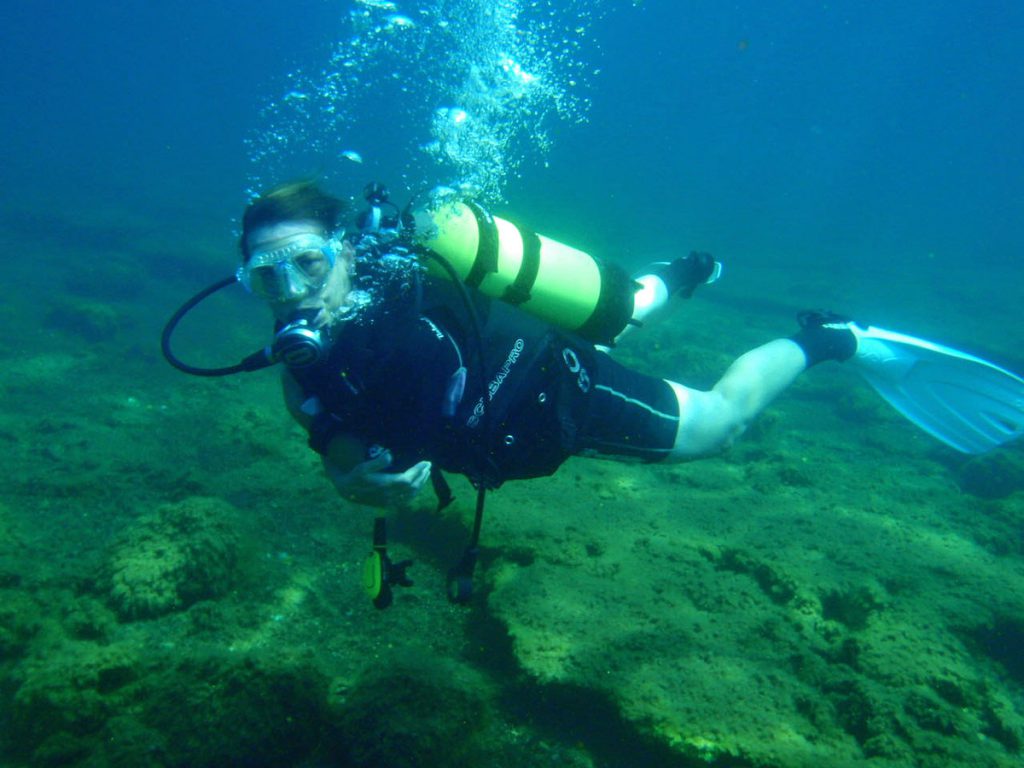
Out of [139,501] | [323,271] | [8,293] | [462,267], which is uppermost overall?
[462,267]

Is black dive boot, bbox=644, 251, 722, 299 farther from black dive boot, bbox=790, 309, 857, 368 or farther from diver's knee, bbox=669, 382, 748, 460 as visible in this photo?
diver's knee, bbox=669, 382, 748, 460

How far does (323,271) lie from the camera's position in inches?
117

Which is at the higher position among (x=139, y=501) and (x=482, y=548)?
(x=482, y=548)

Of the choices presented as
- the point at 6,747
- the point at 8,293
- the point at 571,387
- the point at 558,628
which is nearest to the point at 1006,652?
the point at 558,628

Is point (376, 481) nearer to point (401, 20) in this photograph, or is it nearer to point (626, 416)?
point (626, 416)

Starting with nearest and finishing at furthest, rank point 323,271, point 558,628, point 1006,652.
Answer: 1. point 323,271
2. point 558,628
3. point 1006,652

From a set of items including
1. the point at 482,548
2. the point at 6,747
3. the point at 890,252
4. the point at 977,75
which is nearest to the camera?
the point at 6,747

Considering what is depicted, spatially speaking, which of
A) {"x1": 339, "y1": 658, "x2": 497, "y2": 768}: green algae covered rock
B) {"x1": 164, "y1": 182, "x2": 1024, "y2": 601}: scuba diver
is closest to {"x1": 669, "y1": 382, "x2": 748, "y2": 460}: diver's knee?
{"x1": 164, "y1": 182, "x2": 1024, "y2": 601}: scuba diver

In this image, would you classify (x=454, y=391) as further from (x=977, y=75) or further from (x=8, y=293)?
(x=977, y=75)

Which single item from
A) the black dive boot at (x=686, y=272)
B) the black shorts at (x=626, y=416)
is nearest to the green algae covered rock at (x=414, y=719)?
the black shorts at (x=626, y=416)

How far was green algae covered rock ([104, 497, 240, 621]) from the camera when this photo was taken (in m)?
3.69

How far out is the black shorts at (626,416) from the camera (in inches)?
138

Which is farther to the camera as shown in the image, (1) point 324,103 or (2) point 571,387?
(1) point 324,103

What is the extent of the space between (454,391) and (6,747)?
287cm
